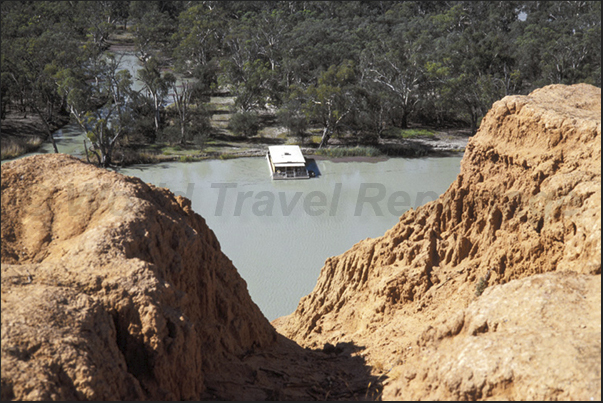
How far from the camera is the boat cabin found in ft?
118

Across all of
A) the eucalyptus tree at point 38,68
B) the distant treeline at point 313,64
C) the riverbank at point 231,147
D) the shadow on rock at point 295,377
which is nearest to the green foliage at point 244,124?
the distant treeline at point 313,64

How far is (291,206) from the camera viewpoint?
101 feet

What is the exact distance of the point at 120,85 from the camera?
41.3 m

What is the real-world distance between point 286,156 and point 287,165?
4.89ft

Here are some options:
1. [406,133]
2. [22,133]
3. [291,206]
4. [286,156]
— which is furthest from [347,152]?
[22,133]

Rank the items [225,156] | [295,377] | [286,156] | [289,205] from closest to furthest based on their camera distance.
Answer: [295,377]
[289,205]
[286,156]
[225,156]

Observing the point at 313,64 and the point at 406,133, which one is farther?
the point at 313,64

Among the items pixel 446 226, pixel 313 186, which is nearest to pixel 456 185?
pixel 446 226

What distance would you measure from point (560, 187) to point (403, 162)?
30364 millimetres

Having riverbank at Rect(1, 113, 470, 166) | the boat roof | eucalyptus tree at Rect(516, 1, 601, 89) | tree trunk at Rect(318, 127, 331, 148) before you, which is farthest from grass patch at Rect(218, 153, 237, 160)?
eucalyptus tree at Rect(516, 1, 601, 89)

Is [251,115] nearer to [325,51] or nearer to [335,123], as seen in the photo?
[335,123]

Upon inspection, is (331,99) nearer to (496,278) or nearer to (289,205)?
(289,205)

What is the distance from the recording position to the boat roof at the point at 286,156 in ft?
120

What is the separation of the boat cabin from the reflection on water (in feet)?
2.28
